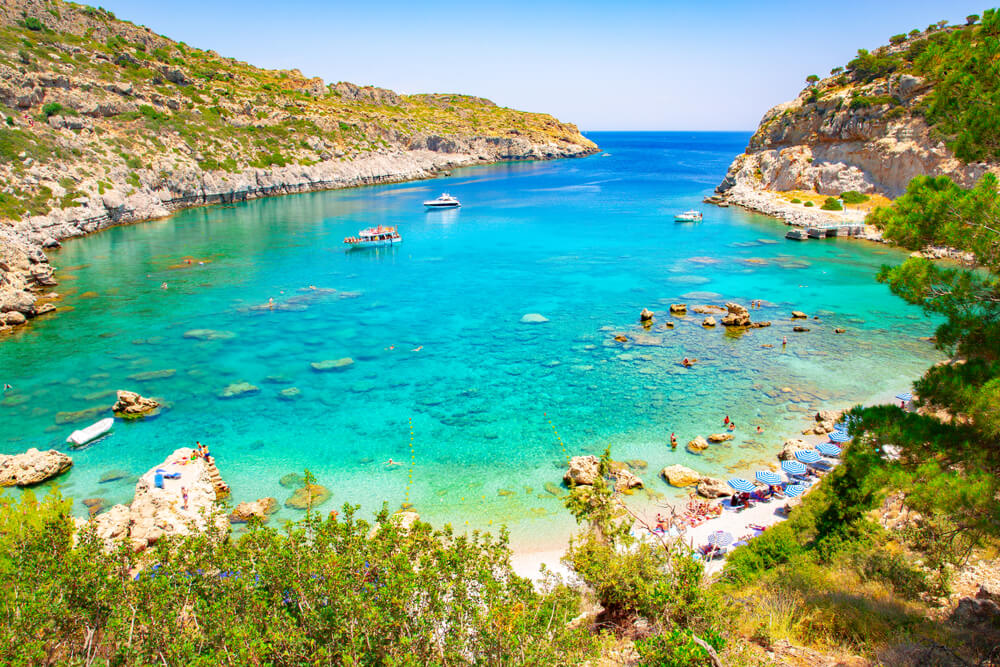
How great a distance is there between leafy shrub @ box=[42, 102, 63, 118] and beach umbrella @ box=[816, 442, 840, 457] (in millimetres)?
110498

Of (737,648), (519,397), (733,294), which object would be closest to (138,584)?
(737,648)

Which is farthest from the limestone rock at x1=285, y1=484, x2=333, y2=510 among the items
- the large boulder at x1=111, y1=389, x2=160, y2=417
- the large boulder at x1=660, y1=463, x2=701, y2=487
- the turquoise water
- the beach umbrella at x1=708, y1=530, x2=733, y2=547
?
the beach umbrella at x1=708, y1=530, x2=733, y2=547

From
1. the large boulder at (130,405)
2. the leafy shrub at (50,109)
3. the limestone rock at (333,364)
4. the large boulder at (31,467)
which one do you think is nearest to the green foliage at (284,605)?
the large boulder at (31,467)

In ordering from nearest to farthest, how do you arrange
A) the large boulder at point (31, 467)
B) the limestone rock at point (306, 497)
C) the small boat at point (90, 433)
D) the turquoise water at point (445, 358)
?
the limestone rock at point (306, 497)
the large boulder at point (31, 467)
the turquoise water at point (445, 358)
the small boat at point (90, 433)

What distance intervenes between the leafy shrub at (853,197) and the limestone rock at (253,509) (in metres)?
87.4

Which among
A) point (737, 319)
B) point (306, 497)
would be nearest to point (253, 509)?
point (306, 497)

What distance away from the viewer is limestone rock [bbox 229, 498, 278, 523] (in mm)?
23391

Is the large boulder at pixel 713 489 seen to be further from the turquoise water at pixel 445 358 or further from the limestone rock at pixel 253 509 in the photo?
the limestone rock at pixel 253 509

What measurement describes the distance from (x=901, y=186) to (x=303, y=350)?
7860 centimetres

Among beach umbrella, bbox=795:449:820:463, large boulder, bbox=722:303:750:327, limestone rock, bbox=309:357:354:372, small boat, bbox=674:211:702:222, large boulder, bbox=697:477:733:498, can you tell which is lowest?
large boulder, bbox=697:477:733:498

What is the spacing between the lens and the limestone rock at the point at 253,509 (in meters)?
23.4

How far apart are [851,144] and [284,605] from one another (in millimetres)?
96689

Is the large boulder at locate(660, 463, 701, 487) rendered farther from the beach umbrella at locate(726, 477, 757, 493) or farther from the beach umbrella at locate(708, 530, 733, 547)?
the beach umbrella at locate(708, 530, 733, 547)

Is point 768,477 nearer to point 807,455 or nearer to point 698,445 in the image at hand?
point 807,455
